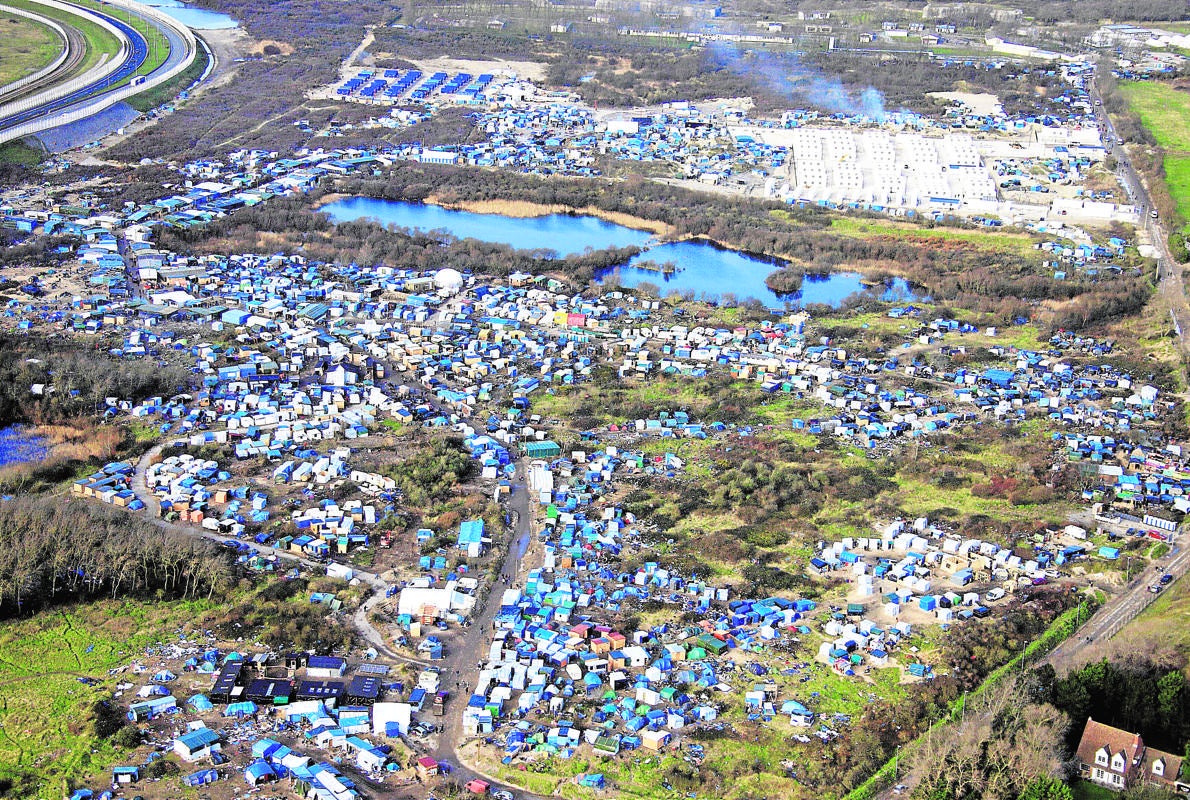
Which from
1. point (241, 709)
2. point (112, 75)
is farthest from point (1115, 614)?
point (112, 75)

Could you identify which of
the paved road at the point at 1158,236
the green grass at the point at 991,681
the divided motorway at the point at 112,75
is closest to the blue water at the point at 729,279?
the paved road at the point at 1158,236

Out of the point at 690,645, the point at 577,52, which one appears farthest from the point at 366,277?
the point at 577,52

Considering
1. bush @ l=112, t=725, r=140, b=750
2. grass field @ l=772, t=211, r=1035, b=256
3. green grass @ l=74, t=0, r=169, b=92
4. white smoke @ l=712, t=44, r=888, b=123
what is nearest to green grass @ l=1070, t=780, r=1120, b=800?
bush @ l=112, t=725, r=140, b=750

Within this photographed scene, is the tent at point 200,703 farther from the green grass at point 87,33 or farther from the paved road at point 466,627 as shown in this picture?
the green grass at point 87,33

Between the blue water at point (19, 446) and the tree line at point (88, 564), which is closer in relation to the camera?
the tree line at point (88, 564)

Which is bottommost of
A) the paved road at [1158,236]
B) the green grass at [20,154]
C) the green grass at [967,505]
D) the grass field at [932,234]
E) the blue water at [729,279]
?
the blue water at [729,279]

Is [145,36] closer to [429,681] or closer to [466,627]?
[466,627]

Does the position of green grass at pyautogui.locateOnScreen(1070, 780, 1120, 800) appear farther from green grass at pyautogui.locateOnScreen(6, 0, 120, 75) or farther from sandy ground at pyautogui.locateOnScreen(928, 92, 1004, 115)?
green grass at pyautogui.locateOnScreen(6, 0, 120, 75)

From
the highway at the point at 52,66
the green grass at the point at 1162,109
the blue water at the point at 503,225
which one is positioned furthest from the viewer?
the green grass at the point at 1162,109
